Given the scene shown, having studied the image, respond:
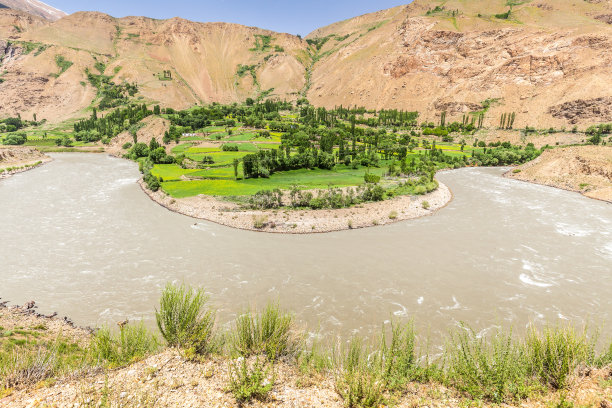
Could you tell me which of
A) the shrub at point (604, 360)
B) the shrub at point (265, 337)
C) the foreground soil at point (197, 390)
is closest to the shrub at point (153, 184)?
the foreground soil at point (197, 390)

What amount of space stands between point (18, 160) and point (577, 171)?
124574 mm

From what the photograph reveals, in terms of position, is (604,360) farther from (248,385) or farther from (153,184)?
(153,184)

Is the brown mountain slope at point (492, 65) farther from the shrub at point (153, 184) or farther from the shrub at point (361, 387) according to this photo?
the shrub at point (361, 387)

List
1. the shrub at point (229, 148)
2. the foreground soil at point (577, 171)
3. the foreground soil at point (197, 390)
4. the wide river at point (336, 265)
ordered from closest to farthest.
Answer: the foreground soil at point (197, 390) < the wide river at point (336, 265) < the foreground soil at point (577, 171) < the shrub at point (229, 148)

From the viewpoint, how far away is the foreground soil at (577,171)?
1923 inches

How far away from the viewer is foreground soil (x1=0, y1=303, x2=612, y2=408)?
7.37 meters

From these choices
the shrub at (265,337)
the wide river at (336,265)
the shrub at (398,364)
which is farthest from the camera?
the wide river at (336,265)

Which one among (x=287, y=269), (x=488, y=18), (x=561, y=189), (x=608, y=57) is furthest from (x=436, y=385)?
(x=488, y=18)

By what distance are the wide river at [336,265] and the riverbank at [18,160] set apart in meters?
28.6

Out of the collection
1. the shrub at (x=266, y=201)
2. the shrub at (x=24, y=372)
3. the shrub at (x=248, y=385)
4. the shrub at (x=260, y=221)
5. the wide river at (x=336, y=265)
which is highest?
the shrub at (x=248, y=385)

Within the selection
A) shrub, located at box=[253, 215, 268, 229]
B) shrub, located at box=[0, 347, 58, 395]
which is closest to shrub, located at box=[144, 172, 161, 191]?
shrub, located at box=[253, 215, 268, 229]

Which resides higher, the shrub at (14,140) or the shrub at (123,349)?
the shrub at (14,140)

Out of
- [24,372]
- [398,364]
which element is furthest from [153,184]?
[398,364]

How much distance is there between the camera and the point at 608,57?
339ft
